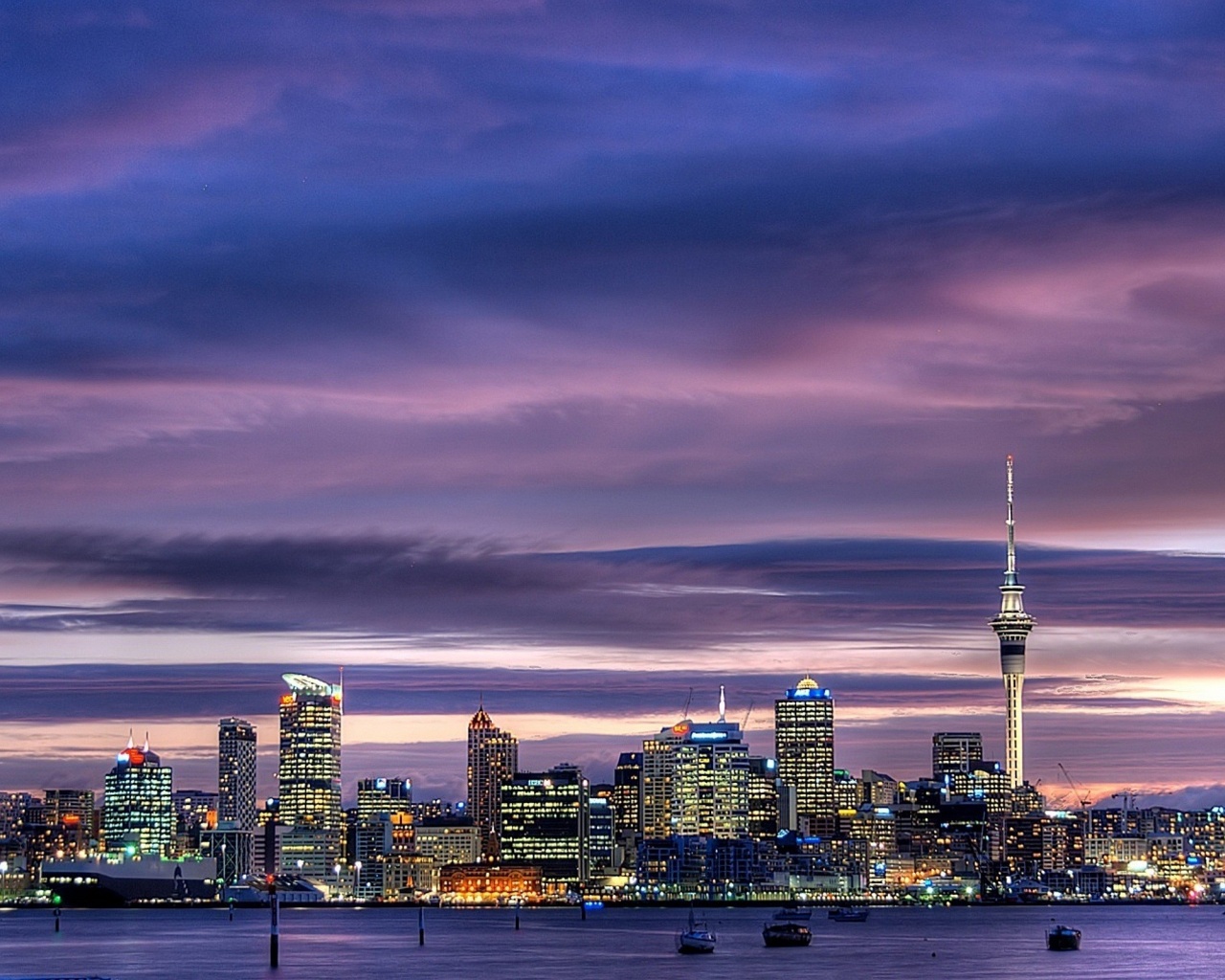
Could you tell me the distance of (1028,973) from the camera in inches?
7574

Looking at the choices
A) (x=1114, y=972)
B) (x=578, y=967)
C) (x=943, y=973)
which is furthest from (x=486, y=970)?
(x=1114, y=972)

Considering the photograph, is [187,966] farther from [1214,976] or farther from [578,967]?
[1214,976]

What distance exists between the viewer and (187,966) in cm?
19662

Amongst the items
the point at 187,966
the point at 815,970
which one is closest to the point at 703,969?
the point at 815,970

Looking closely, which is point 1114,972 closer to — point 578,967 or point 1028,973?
point 1028,973

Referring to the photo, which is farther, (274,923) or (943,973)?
(943,973)

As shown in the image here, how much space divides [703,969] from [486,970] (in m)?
20.8

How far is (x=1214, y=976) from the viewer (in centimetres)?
18925

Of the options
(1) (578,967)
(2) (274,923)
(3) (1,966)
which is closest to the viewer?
(2) (274,923)

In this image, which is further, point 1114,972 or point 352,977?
point 1114,972

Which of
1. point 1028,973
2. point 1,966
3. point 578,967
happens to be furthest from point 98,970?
point 1028,973

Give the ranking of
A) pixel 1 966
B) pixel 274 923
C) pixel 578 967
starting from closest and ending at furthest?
pixel 274 923 < pixel 1 966 < pixel 578 967

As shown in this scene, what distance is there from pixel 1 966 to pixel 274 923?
29.1 meters

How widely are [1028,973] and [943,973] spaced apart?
8375 millimetres
